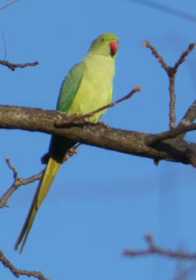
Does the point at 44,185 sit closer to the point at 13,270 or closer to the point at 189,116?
the point at 13,270

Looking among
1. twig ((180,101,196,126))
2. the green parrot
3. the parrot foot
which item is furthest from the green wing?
twig ((180,101,196,126))

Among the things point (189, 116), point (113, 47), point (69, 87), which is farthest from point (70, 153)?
point (113, 47)

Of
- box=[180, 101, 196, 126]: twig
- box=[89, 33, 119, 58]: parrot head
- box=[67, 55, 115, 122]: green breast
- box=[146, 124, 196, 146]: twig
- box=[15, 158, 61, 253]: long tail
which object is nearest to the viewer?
box=[146, 124, 196, 146]: twig

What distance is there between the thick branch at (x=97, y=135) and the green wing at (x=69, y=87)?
1498 mm

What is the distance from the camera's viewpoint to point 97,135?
3.12 m

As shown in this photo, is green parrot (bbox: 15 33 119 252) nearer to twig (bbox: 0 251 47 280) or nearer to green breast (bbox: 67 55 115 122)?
green breast (bbox: 67 55 115 122)

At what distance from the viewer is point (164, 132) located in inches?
113

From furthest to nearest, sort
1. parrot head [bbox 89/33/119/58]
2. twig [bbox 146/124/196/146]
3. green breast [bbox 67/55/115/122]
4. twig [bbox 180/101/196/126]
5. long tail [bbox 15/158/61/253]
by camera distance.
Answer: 1. parrot head [bbox 89/33/119/58]
2. green breast [bbox 67/55/115/122]
3. long tail [bbox 15/158/61/253]
4. twig [bbox 180/101/196/126]
5. twig [bbox 146/124/196/146]

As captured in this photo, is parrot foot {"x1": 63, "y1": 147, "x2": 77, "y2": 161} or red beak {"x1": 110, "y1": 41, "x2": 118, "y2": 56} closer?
parrot foot {"x1": 63, "y1": 147, "x2": 77, "y2": 161}

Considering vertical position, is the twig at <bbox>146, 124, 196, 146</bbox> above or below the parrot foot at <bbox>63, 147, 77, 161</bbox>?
above

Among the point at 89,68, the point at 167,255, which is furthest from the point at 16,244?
the point at 167,255

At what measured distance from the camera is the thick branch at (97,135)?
302 centimetres

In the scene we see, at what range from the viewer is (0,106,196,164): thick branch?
3.02 metres

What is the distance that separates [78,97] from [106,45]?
1081 mm
